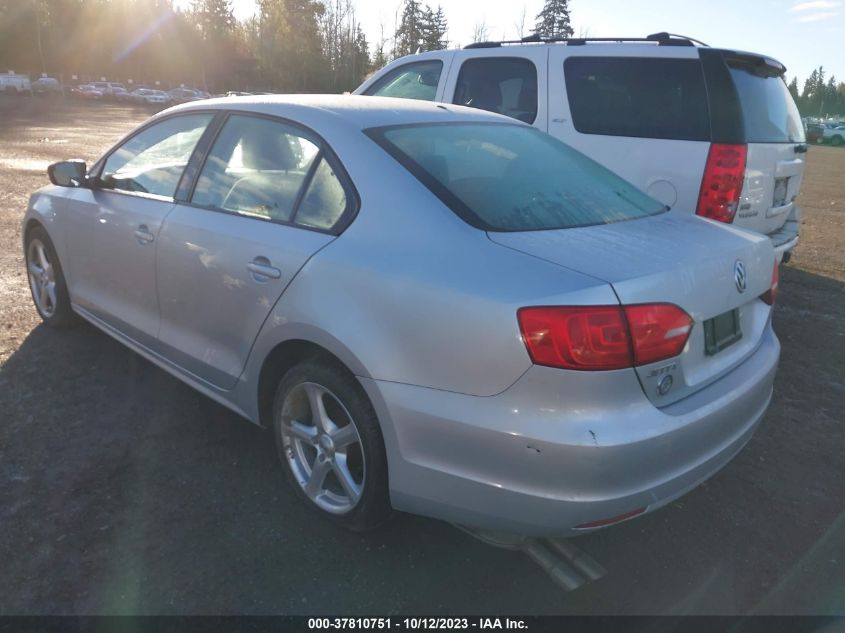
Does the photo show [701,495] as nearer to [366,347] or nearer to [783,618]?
[783,618]

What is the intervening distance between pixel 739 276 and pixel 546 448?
3.65 ft

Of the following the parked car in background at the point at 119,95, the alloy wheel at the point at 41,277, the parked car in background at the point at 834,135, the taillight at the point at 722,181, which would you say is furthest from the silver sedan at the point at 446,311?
the parked car in background at the point at 119,95

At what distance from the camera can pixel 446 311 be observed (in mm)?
2326

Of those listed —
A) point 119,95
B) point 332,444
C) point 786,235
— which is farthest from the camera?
point 119,95

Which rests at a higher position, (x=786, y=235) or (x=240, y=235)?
(x=240, y=235)

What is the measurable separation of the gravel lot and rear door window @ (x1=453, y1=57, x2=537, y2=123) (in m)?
3.22

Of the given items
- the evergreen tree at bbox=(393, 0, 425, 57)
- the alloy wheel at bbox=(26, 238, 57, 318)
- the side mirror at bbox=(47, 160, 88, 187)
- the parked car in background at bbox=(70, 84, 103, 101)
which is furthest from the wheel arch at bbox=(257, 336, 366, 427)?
the evergreen tree at bbox=(393, 0, 425, 57)

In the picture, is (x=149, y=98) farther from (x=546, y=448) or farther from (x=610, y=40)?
(x=546, y=448)

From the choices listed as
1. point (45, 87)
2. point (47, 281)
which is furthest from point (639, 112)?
point (45, 87)

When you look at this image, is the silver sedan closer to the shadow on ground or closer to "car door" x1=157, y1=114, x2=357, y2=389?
"car door" x1=157, y1=114, x2=357, y2=389

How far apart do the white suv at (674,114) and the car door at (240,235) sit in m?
2.86

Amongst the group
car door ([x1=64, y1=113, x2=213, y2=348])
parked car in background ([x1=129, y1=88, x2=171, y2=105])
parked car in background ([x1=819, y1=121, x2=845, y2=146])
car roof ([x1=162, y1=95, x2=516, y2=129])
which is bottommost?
parked car in background ([x1=819, y1=121, x2=845, y2=146])

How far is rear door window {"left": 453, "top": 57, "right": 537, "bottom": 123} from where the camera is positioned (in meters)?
6.06

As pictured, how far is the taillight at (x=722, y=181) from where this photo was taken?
4.93m
